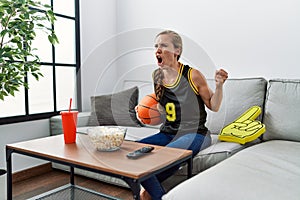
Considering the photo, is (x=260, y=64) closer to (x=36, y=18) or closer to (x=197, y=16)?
(x=197, y=16)

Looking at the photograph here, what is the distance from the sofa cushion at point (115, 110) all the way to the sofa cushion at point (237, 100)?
69cm

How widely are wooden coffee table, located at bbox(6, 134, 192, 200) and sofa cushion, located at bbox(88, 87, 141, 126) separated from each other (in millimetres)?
859

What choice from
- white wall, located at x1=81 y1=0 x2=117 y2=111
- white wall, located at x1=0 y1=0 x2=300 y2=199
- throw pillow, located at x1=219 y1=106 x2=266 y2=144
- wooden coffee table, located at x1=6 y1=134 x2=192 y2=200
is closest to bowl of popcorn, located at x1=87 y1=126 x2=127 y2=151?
wooden coffee table, located at x1=6 y1=134 x2=192 y2=200

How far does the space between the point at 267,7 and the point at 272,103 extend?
0.88 m

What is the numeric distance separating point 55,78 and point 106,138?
165cm

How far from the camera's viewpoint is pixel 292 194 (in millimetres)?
1049

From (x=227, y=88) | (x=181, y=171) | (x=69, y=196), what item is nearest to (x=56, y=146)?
(x=69, y=196)

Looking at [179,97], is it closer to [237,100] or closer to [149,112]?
[149,112]

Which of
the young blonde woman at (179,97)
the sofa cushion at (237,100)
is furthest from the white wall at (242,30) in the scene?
the young blonde woman at (179,97)

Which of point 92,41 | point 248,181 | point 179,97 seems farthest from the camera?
point 92,41

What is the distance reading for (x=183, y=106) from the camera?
5.66ft

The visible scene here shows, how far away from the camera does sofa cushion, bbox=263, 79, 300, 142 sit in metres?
1.95

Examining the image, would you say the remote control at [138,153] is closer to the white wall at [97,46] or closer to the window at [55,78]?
the window at [55,78]

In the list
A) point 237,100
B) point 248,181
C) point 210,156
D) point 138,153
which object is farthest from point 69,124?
point 237,100
